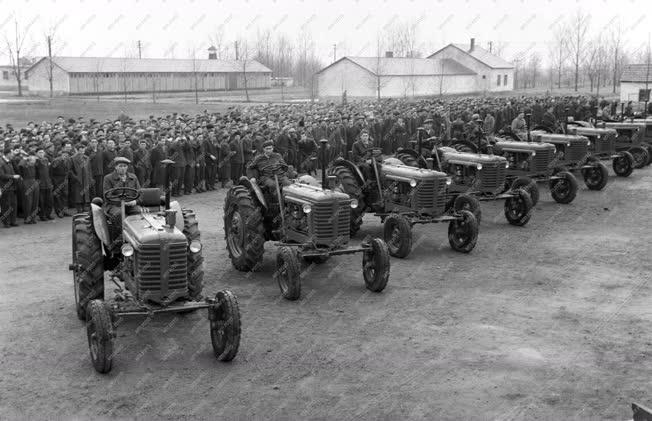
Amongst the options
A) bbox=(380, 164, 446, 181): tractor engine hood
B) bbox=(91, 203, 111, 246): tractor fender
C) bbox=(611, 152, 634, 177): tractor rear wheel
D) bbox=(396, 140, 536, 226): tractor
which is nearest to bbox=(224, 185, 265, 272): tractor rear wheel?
bbox=(91, 203, 111, 246): tractor fender

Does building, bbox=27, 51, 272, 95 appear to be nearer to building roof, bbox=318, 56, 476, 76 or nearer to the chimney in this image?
the chimney

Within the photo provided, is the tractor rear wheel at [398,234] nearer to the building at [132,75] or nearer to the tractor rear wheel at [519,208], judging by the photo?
the tractor rear wheel at [519,208]

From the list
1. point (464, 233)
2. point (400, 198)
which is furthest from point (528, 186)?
point (400, 198)

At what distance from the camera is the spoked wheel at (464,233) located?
40.1ft

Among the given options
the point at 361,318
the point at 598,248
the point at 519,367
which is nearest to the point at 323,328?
the point at 361,318

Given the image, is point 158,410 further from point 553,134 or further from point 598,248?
point 553,134

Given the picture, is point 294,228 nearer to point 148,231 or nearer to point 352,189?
point 352,189

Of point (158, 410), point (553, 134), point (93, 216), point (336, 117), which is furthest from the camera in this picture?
point (336, 117)

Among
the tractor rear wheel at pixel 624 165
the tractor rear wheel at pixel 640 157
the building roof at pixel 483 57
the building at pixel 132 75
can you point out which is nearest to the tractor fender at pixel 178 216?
the tractor rear wheel at pixel 624 165

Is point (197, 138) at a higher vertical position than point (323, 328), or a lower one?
higher

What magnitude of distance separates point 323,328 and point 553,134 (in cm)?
1212

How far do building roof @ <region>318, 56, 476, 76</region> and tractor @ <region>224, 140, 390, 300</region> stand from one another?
1939 inches

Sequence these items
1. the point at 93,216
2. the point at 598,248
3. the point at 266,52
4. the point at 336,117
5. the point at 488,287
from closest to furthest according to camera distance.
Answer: the point at 93,216
the point at 488,287
the point at 598,248
the point at 336,117
the point at 266,52

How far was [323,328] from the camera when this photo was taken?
28.7ft
